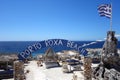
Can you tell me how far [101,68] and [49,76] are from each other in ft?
22.7

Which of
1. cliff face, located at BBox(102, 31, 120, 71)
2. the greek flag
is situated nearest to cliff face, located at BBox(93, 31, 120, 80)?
cliff face, located at BBox(102, 31, 120, 71)

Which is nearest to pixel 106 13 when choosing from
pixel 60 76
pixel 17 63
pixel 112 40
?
pixel 112 40

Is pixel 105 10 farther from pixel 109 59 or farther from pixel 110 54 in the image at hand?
pixel 109 59

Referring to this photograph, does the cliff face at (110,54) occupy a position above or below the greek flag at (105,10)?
below

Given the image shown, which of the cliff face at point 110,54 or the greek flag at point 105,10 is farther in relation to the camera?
the cliff face at point 110,54

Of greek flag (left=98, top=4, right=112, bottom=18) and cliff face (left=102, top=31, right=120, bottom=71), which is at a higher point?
greek flag (left=98, top=4, right=112, bottom=18)

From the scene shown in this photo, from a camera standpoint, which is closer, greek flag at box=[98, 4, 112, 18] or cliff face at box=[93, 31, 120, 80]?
greek flag at box=[98, 4, 112, 18]

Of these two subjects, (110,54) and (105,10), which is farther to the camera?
(110,54)

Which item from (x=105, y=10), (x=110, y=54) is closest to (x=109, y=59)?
(x=110, y=54)

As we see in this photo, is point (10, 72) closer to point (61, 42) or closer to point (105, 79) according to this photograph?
point (61, 42)

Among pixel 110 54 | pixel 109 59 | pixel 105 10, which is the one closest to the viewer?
pixel 105 10

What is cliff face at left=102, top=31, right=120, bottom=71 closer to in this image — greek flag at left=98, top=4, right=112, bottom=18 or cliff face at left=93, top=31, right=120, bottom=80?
cliff face at left=93, top=31, right=120, bottom=80

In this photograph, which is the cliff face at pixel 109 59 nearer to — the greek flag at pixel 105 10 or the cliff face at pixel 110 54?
the cliff face at pixel 110 54

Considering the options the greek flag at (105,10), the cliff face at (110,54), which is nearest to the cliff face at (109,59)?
the cliff face at (110,54)
